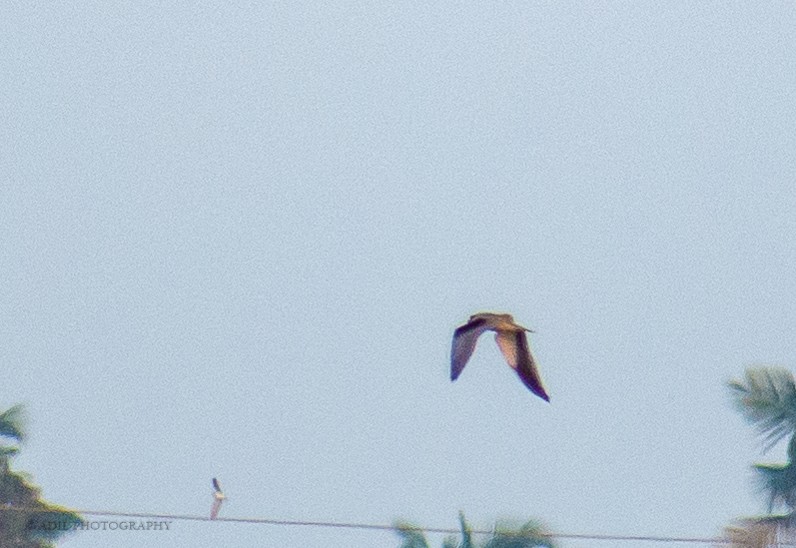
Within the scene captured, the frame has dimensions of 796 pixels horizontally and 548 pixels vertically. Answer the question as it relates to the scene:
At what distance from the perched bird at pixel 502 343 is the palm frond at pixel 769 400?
623 inches

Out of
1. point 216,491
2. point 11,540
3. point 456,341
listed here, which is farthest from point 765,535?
point 456,341

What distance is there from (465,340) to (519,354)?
30cm

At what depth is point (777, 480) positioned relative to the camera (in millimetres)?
22625

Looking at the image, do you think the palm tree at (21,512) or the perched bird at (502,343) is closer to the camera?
the perched bird at (502,343)

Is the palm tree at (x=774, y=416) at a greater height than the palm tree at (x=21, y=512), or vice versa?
the palm tree at (x=774, y=416)

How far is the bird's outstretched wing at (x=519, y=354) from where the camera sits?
7781mm

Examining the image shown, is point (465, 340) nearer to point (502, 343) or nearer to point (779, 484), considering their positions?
point (502, 343)

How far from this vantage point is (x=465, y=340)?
26.1 ft

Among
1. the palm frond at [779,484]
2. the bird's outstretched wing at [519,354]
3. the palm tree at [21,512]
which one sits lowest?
the bird's outstretched wing at [519,354]

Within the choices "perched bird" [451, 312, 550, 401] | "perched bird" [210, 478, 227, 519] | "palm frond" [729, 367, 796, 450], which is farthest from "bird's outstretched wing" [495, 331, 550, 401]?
"palm frond" [729, 367, 796, 450]

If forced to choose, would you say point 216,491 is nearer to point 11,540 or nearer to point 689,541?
point 689,541

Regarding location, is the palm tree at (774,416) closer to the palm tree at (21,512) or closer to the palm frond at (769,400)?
the palm frond at (769,400)

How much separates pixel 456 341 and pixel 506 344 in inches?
Result: 10.8

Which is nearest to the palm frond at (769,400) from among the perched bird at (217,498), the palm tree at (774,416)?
the palm tree at (774,416)
